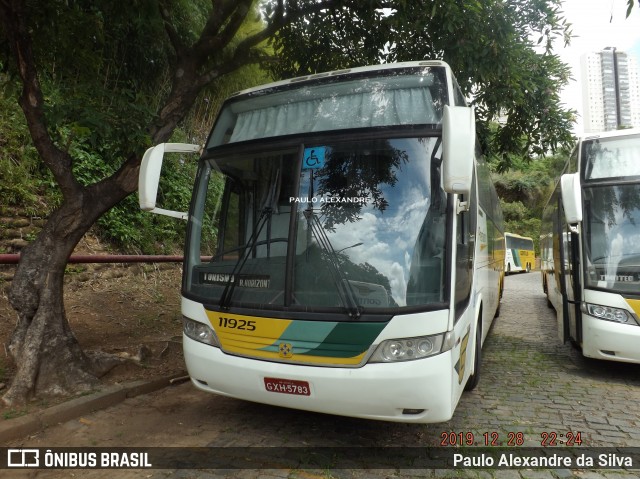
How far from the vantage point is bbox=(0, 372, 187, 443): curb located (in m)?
3.79

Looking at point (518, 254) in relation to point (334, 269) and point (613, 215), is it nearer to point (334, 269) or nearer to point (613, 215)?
point (613, 215)

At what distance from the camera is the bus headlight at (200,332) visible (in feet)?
12.8

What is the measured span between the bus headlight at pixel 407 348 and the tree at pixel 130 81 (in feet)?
10.2

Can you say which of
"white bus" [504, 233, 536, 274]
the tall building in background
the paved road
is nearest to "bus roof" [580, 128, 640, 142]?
the paved road

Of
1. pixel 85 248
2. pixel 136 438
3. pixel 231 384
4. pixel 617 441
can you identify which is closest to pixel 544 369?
pixel 617 441

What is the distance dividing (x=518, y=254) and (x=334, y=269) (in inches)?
1184

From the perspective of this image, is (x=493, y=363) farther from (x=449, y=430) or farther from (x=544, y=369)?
(x=449, y=430)

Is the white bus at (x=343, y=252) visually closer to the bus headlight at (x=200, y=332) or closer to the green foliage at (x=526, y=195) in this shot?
the bus headlight at (x=200, y=332)

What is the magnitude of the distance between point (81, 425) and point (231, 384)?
1.51m

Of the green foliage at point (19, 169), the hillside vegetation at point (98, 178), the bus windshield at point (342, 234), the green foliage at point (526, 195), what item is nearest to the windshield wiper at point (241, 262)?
the bus windshield at point (342, 234)

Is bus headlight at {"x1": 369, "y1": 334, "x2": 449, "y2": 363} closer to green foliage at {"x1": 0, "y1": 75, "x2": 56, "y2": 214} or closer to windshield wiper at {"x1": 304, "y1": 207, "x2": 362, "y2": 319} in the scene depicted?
windshield wiper at {"x1": 304, "y1": 207, "x2": 362, "y2": 319}

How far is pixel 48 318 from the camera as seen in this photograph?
4.67 metres

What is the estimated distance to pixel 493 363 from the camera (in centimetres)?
677

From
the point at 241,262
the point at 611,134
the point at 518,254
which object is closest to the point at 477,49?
the point at 611,134
